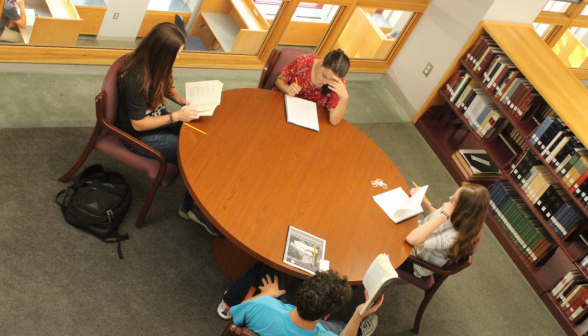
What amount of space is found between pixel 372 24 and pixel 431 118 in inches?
45.9

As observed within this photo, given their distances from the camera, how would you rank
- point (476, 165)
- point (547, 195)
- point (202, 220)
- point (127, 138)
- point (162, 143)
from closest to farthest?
1. point (127, 138)
2. point (162, 143)
3. point (202, 220)
4. point (547, 195)
5. point (476, 165)

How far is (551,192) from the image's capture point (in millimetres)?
3852

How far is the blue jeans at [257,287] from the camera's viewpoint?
8.57 feet

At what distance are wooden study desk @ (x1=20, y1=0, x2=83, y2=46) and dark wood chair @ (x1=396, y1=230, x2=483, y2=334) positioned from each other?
3073mm

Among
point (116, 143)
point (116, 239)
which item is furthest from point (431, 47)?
point (116, 239)

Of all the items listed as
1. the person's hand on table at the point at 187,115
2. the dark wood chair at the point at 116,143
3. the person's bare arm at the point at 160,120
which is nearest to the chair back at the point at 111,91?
the dark wood chair at the point at 116,143

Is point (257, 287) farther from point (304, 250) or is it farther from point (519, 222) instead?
point (519, 222)

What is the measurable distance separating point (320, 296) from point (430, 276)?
124cm

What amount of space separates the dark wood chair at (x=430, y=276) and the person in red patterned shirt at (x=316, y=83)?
1.10 m

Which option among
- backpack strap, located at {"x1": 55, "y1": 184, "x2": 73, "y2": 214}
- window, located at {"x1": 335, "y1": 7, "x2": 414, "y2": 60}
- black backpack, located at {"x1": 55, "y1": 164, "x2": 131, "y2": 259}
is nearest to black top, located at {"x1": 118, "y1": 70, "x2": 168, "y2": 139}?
black backpack, located at {"x1": 55, "y1": 164, "x2": 131, "y2": 259}

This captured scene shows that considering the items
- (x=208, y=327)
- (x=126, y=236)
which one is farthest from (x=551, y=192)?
(x=126, y=236)

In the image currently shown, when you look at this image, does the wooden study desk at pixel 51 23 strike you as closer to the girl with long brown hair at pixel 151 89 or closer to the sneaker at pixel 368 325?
the girl with long brown hair at pixel 151 89

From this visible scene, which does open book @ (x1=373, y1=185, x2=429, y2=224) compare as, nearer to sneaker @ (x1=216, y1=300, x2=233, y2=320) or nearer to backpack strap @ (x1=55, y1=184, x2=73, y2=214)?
sneaker @ (x1=216, y1=300, x2=233, y2=320)

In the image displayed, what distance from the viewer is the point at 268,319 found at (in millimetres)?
2100
